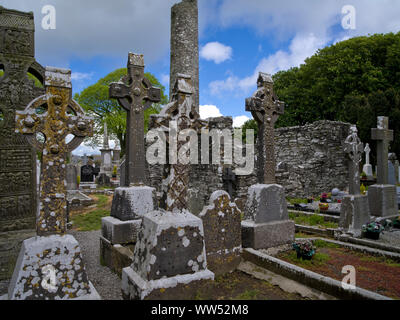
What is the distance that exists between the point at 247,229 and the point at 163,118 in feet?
8.22

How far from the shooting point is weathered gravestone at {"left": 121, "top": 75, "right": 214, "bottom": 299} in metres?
2.60

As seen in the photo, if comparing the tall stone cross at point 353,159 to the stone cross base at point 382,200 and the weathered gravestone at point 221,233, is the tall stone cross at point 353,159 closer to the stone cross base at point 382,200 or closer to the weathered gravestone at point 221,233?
the stone cross base at point 382,200

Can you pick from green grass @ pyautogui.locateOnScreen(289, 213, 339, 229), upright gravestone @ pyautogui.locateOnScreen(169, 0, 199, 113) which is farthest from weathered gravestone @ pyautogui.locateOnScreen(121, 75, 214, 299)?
upright gravestone @ pyautogui.locateOnScreen(169, 0, 199, 113)

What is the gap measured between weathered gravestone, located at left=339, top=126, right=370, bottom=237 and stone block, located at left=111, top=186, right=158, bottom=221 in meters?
4.37

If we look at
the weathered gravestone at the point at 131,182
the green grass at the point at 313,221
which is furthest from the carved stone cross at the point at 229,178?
the weathered gravestone at the point at 131,182

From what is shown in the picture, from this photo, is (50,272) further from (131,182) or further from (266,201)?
(266,201)

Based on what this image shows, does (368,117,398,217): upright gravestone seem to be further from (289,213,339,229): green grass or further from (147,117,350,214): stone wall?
(147,117,350,214): stone wall

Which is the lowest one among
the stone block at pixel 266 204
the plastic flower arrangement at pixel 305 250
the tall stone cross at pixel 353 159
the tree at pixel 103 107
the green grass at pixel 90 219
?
the green grass at pixel 90 219

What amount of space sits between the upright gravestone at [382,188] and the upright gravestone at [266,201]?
13.9 ft

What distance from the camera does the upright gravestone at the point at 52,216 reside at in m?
2.37

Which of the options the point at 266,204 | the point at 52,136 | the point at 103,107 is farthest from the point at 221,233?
the point at 103,107

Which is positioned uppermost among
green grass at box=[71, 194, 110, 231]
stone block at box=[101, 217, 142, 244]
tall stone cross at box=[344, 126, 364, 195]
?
tall stone cross at box=[344, 126, 364, 195]

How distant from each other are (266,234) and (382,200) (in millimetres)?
4930
